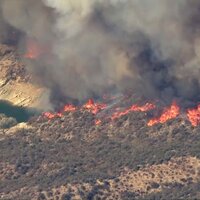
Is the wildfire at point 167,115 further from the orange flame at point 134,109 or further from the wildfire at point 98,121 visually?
the wildfire at point 98,121

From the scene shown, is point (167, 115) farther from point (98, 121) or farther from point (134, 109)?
point (98, 121)

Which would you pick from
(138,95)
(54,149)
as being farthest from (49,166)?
(138,95)

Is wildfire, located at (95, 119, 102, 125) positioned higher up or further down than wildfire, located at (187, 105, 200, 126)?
further down

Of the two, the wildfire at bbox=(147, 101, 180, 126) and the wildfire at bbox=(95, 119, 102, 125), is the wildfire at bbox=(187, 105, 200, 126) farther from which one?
the wildfire at bbox=(95, 119, 102, 125)

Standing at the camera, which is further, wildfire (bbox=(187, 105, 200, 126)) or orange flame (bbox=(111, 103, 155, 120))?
orange flame (bbox=(111, 103, 155, 120))

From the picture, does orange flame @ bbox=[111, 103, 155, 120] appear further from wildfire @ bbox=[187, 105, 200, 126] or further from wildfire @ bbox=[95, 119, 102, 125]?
wildfire @ bbox=[187, 105, 200, 126]

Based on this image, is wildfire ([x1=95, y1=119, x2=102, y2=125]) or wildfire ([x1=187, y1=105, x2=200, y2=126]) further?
wildfire ([x1=95, y1=119, x2=102, y2=125])

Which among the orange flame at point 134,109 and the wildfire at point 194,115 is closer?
the wildfire at point 194,115

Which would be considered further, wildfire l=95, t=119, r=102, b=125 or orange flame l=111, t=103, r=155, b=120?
orange flame l=111, t=103, r=155, b=120

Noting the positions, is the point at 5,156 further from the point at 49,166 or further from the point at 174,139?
the point at 174,139
